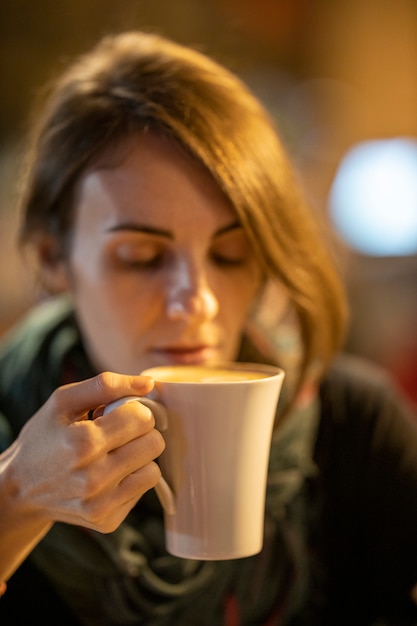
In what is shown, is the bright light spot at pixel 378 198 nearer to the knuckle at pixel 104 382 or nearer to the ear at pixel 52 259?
the ear at pixel 52 259

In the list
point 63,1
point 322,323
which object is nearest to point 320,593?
point 322,323

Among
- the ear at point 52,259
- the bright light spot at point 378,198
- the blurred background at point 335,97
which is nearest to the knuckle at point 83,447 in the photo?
the ear at point 52,259

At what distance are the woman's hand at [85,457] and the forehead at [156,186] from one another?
228mm

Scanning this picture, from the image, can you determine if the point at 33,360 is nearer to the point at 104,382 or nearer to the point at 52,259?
the point at 52,259

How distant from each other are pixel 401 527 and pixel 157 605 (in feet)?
1.15

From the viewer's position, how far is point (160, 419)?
572 millimetres

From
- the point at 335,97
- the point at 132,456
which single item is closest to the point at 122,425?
the point at 132,456

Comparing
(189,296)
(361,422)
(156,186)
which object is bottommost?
(361,422)

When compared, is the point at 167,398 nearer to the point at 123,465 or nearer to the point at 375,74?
the point at 123,465

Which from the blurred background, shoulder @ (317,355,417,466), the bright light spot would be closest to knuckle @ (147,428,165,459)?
shoulder @ (317,355,417,466)

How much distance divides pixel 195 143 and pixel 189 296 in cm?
16

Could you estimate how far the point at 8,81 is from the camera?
3.22 m

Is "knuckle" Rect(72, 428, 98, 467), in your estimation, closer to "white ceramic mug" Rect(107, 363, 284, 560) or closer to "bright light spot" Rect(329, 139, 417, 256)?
"white ceramic mug" Rect(107, 363, 284, 560)

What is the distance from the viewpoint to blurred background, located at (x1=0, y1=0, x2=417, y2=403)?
9.62 feet
